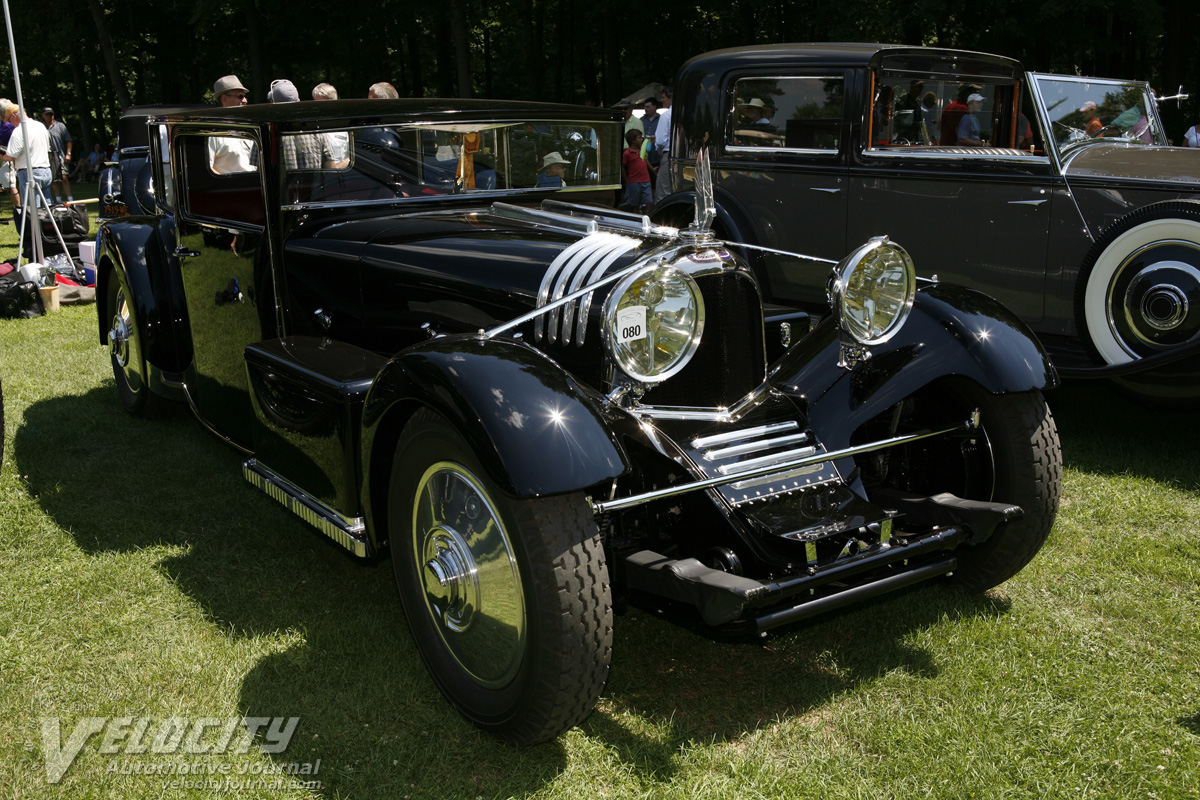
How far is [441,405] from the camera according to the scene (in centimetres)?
226

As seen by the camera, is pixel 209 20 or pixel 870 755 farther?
pixel 209 20

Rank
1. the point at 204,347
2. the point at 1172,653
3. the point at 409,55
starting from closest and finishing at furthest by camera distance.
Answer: the point at 1172,653 < the point at 204,347 < the point at 409,55

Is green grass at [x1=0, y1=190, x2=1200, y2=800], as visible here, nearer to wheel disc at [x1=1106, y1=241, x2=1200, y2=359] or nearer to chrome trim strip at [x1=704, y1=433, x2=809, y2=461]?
chrome trim strip at [x1=704, y1=433, x2=809, y2=461]

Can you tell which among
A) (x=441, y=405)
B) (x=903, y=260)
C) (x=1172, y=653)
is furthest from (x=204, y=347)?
(x=1172, y=653)

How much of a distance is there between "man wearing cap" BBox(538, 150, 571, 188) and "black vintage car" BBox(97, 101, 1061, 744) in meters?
0.03

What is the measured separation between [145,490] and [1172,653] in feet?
12.8

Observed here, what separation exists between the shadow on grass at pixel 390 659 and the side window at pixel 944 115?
332 centimetres

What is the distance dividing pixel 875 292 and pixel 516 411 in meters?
1.24

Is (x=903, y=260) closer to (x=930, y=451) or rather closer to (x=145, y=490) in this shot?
(x=930, y=451)

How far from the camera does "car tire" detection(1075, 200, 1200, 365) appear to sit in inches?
168

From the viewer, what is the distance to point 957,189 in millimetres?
5117

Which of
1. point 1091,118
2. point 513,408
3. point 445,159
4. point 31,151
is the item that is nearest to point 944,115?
point 1091,118

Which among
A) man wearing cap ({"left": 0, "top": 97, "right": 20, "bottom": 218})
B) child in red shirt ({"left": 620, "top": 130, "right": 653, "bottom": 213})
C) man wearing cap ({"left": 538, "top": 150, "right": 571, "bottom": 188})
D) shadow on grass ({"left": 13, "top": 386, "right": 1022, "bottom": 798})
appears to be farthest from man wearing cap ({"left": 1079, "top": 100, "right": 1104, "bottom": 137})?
man wearing cap ({"left": 0, "top": 97, "right": 20, "bottom": 218})

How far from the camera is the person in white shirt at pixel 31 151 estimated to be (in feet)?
29.5
